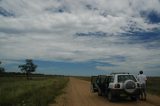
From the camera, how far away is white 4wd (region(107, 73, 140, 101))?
771 inches

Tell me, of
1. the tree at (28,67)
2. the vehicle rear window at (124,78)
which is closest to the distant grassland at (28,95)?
the vehicle rear window at (124,78)

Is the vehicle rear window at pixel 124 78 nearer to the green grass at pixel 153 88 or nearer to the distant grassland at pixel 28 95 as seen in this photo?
the distant grassland at pixel 28 95

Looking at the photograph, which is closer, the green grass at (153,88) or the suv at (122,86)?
the suv at (122,86)

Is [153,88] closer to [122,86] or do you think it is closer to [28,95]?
[28,95]

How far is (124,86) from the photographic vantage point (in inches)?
774

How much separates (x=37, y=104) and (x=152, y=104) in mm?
6308

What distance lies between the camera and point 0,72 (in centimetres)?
12350

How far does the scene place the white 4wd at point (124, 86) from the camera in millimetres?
19594

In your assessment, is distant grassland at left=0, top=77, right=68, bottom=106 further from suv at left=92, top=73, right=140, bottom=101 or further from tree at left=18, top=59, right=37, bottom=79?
tree at left=18, top=59, right=37, bottom=79

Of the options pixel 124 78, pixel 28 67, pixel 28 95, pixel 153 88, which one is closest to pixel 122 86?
pixel 124 78

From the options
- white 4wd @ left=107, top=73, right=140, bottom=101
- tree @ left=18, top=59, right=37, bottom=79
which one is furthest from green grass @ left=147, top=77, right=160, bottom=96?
tree @ left=18, top=59, right=37, bottom=79

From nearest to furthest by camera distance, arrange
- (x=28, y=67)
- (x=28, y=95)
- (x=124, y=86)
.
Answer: (x=124, y=86), (x=28, y=95), (x=28, y=67)

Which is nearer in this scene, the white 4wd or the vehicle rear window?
the white 4wd

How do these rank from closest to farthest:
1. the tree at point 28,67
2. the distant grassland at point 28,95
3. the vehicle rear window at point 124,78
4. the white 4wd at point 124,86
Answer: the distant grassland at point 28,95
the white 4wd at point 124,86
the vehicle rear window at point 124,78
the tree at point 28,67
